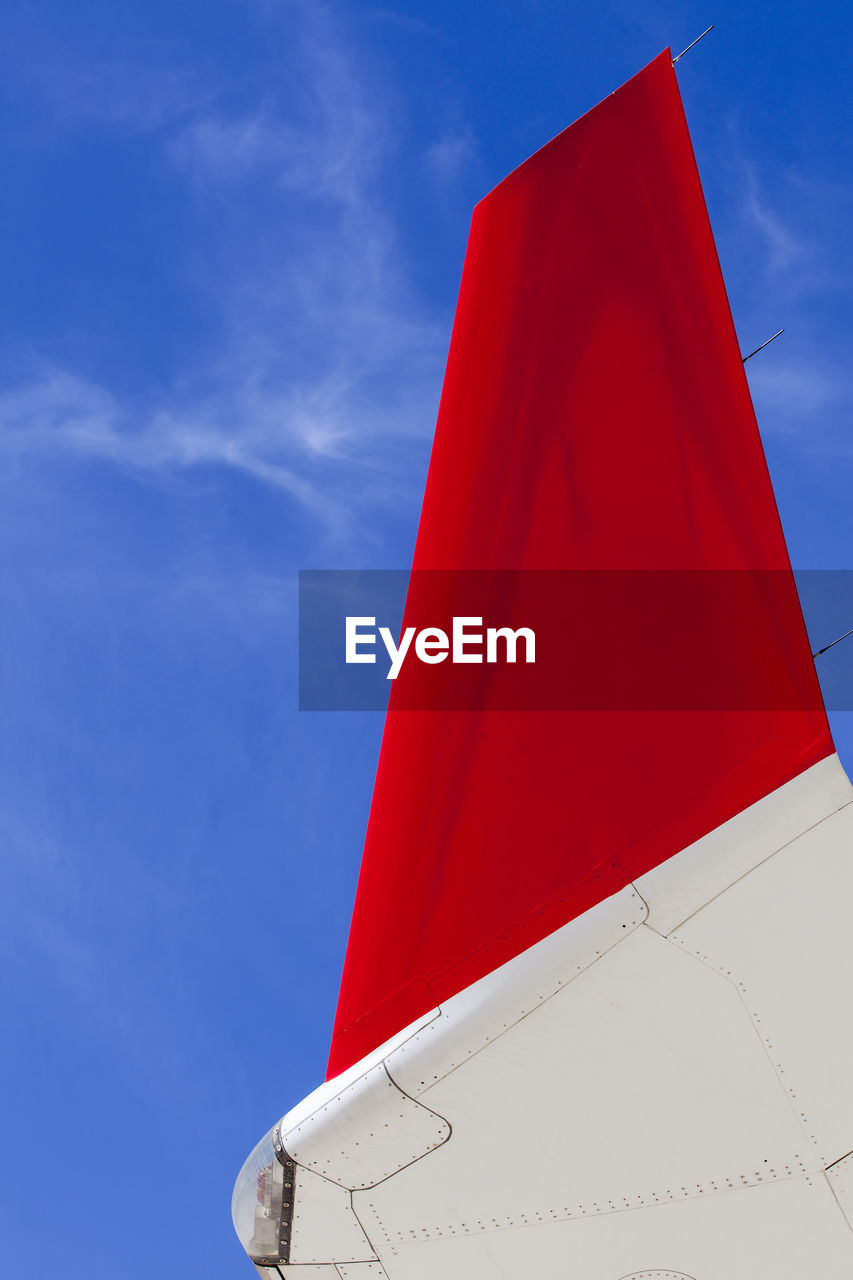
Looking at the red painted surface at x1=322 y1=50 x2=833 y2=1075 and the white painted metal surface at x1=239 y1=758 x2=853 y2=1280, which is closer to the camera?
the white painted metal surface at x1=239 y1=758 x2=853 y2=1280

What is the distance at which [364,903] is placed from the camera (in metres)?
8.49

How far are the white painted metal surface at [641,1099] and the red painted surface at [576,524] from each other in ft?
0.95

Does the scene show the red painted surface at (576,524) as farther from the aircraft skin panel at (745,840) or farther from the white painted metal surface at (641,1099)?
the white painted metal surface at (641,1099)

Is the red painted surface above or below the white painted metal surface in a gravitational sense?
above

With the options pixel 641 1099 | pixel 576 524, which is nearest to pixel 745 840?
pixel 641 1099

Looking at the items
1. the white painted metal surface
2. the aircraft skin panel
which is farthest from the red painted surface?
the white painted metal surface

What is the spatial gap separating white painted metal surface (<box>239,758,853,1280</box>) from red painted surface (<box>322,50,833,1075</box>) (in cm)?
29

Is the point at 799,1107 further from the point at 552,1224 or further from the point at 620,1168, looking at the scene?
the point at 552,1224

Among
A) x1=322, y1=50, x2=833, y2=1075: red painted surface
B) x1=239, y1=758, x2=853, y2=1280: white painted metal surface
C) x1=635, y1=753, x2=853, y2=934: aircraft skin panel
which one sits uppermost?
x1=322, y1=50, x2=833, y2=1075: red painted surface

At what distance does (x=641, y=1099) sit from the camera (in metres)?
7.79

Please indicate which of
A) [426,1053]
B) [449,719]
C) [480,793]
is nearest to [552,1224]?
[426,1053]

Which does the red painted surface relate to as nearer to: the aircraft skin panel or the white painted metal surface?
the aircraft skin panel

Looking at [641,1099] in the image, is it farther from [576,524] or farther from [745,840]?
[576,524]

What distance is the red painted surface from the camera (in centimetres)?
767
